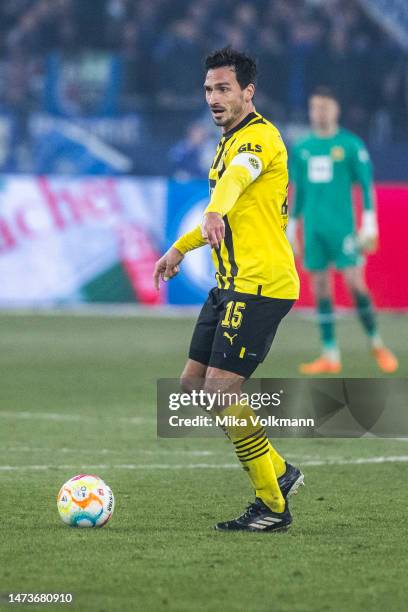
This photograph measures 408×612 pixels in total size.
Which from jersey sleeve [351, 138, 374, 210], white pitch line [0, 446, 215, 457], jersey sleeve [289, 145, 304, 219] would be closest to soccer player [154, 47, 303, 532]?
white pitch line [0, 446, 215, 457]

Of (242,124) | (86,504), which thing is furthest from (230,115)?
(86,504)

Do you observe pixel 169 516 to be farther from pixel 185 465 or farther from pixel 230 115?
pixel 230 115

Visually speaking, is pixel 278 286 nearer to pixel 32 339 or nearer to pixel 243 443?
pixel 243 443

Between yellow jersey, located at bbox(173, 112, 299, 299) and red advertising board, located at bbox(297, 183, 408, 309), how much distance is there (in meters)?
11.4

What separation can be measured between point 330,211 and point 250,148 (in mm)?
7162

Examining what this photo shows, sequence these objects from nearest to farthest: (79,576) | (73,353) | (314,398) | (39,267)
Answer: (79,576) → (314,398) → (73,353) → (39,267)

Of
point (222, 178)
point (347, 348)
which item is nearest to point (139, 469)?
point (222, 178)

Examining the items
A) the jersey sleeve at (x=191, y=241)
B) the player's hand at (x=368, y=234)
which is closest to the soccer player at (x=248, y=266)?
the jersey sleeve at (x=191, y=241)

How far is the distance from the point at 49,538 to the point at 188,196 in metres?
12.4

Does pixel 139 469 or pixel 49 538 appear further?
pixel 139 469

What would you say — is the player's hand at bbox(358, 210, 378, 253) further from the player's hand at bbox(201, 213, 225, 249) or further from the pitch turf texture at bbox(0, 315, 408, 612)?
the player's hand at bbox(201, 213, 225, 249)

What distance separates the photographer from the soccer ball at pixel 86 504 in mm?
5648

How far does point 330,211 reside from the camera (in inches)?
500

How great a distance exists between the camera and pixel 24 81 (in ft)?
64.9
